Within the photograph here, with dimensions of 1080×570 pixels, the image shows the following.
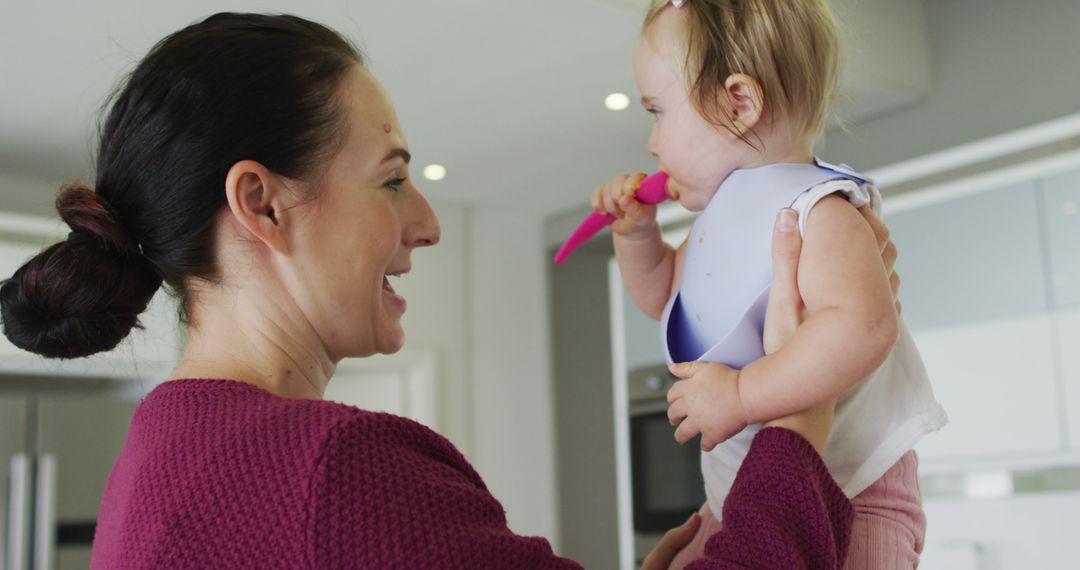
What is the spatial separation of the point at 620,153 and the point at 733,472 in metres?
2.33

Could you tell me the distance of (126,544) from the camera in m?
0.84

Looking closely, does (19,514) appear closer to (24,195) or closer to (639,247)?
(24,195)

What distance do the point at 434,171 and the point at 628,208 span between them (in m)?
2.31

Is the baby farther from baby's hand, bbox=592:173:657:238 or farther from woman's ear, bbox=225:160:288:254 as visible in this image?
woman's ear, bbox=225:160:288:254

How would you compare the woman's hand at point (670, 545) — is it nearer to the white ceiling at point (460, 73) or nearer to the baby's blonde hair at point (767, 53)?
the baby's blonde hair at point (767, 53)

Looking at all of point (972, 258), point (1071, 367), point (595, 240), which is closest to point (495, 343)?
point (595, 240)

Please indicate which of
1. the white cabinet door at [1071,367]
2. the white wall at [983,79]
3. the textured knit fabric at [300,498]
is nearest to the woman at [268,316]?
the textured knit fabric at [300,498]

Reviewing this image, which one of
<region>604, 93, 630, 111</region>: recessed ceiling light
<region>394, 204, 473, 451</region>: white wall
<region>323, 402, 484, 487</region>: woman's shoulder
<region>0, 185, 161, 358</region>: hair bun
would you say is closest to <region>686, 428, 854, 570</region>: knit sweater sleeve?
<region>323, 402, 484, 487</region>: woman's shoulder

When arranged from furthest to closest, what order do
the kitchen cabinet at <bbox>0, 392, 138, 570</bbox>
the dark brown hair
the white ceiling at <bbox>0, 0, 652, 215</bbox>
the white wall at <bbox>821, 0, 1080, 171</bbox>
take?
1. the kitchen cabinet at <bbox>0, 392, 138, 570</bbox>
2. the white wall at <bbox>821, 0, 1080, 171</bbox>
3. the white ceiling at <bbox>0, 0, 652, 215</bbox>
4. the dark brown hair

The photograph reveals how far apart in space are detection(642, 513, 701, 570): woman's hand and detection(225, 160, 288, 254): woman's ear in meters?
0.48

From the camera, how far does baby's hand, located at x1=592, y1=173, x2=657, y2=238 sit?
1253mm

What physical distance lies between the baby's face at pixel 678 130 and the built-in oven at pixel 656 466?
7.11 ft

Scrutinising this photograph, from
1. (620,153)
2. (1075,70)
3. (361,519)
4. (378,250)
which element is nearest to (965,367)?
(1075,70)

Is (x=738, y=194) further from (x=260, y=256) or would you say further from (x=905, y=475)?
(x=260, y=256)
